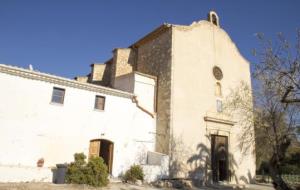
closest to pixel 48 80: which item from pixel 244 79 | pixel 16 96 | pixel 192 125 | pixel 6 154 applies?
pixel 16 96

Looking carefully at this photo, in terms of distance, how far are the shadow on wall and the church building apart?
0.20ft

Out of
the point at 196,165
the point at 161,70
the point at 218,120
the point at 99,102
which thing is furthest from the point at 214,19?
the point at 99,102

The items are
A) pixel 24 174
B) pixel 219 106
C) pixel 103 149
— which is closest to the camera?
pixel 24 174

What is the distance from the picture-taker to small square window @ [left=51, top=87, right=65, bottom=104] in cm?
1267

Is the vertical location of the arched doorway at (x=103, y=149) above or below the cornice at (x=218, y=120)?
below

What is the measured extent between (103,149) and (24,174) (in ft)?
16.2

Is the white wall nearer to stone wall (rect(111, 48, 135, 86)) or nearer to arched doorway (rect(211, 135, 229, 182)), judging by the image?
stone wall (rect(111, 48, 135, 86))

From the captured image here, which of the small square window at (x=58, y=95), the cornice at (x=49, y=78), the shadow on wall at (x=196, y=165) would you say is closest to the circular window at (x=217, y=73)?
the shadow on wall at (x=196, y=165)

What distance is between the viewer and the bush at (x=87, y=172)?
1088 cm

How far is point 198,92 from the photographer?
17.5 m

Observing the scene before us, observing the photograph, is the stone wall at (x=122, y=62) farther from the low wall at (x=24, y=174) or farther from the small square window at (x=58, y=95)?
the low wall at (x=24, y=174)

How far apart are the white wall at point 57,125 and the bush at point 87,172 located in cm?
152

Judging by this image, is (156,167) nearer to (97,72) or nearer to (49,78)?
(49,78)

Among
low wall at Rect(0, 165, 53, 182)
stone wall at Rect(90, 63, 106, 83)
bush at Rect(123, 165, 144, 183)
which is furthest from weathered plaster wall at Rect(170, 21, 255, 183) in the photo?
stone wall at Rect(90, 63, 106, 83)
